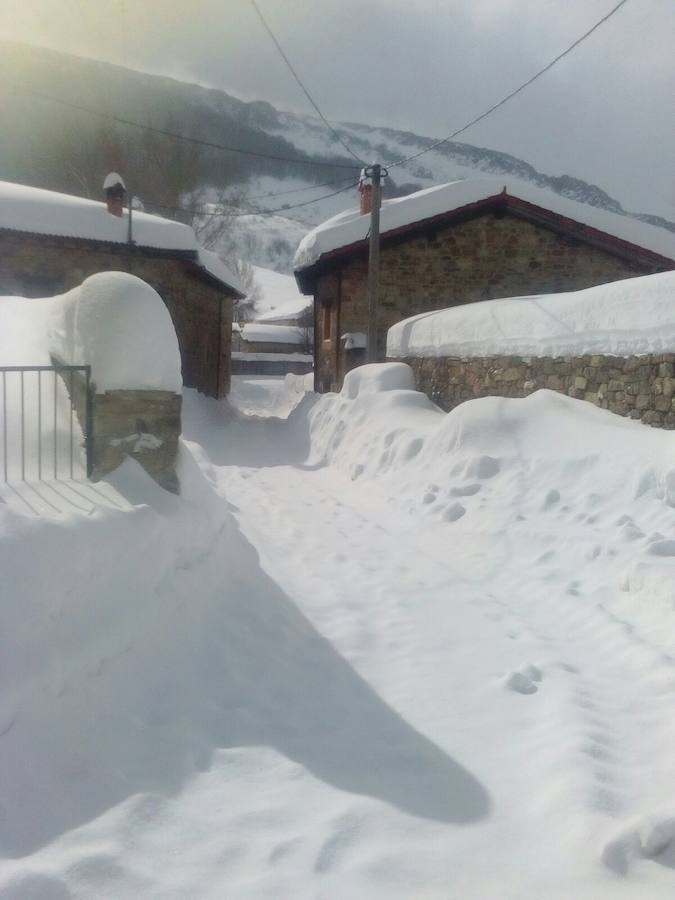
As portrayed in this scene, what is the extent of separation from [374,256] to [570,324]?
20.6 feet

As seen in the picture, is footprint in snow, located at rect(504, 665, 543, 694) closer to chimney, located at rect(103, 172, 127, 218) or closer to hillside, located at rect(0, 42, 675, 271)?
chimney, located at rect(103, 172, 127, 218)

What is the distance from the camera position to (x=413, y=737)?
2898 millimetres

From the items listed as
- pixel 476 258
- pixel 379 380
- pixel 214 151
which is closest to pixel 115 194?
pixel 476 258

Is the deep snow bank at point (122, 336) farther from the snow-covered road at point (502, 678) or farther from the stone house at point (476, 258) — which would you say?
the stone house at point (476, 258)

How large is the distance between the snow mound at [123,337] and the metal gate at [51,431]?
6.3 inches

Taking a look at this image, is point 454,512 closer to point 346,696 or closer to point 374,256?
point 346,696

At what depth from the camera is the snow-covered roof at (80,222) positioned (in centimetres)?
1367

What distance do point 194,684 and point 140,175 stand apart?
1251 inches

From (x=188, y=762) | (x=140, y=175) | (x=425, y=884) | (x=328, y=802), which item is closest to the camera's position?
(x=425, y=884)

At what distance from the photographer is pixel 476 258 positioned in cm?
1470

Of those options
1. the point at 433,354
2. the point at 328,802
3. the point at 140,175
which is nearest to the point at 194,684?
the point at 328,802

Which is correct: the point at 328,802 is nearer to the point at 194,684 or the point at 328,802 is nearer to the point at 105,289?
the point at 194,684

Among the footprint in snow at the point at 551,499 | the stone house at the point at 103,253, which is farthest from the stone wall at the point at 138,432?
the stone house at the point at 103,253

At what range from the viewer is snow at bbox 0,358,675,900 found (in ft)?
6.86
